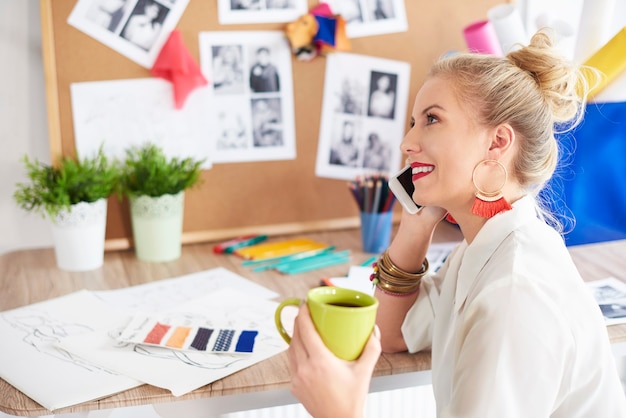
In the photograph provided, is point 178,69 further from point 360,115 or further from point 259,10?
point 360,115

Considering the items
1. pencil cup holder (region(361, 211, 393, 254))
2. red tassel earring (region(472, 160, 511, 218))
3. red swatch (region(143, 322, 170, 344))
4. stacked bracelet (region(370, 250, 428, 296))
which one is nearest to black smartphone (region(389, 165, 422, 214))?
stacked bracelet (region(370, 250, 428, 296))

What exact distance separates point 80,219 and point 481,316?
2.89 ft

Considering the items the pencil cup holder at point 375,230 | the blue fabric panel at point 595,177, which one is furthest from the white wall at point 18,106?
the blue fabric panel at point 595,177

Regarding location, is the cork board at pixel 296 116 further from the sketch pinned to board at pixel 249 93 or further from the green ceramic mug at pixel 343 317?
the green ceramic mug at pixel 343 317

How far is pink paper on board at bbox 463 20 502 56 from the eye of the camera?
1591 millimetres

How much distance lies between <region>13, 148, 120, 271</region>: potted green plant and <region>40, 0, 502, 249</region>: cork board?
0.10 meters

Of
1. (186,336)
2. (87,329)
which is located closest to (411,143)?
(186,336)

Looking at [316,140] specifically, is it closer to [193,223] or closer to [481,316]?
[193,223]

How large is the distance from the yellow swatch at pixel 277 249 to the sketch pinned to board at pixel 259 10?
50 cm

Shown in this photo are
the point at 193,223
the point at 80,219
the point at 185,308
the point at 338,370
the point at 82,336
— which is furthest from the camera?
the point at 193,223

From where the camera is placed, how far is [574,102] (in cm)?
106

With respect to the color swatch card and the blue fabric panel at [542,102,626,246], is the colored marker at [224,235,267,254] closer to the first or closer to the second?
the color swatch card

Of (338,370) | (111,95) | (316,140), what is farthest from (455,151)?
(111,95)

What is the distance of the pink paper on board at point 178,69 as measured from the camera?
154 cm
